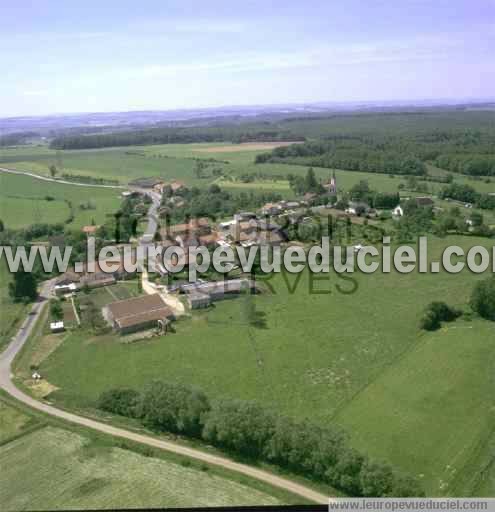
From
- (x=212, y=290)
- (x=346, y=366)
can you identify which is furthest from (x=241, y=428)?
(x=212, y=290)

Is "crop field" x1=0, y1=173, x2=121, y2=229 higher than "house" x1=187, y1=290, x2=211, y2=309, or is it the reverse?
"crop field" x1=0, y1=173, x2=121, y2=229

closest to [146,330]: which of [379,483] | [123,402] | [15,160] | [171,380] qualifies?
[171,380]

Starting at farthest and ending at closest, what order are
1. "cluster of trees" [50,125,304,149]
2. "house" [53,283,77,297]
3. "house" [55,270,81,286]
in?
"cluster of trees" [50,125,304,149] < "house" [55,270,81,286] < "house" [53,283,77,297]

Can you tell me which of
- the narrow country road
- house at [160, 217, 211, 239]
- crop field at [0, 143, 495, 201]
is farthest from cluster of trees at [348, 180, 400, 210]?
the narrow country road

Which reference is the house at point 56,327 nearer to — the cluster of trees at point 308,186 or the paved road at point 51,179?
the cluster of trees at point 308,186

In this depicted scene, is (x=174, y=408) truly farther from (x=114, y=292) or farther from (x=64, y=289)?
(x=64, y=289)

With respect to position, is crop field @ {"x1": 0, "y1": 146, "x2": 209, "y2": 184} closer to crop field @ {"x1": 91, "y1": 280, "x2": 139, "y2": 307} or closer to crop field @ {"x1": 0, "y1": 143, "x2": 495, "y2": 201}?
crop field @ {"x1": 0, "y1": 143, "x2": 495, "y2": 201}

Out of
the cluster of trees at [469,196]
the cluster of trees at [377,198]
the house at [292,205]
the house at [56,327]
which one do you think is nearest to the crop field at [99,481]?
the house at [56,327]
